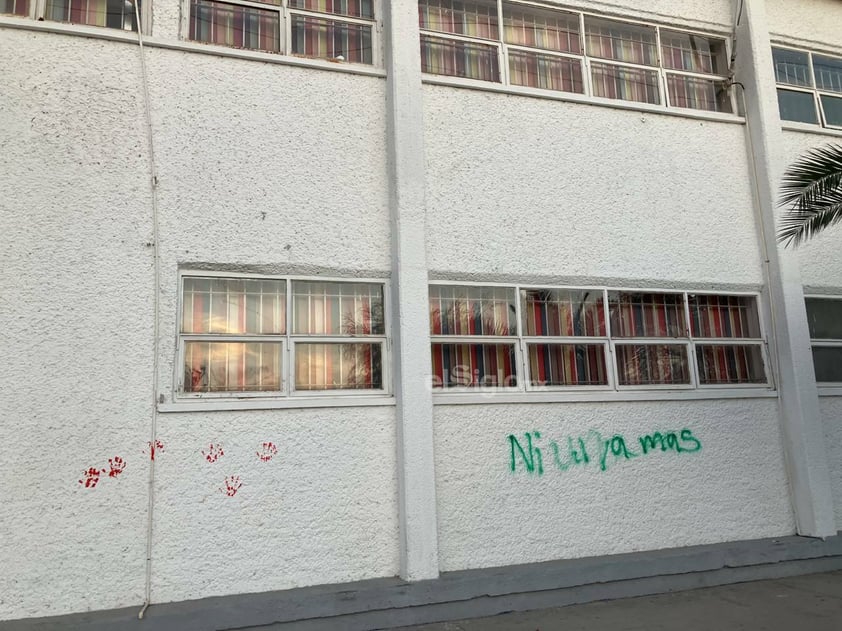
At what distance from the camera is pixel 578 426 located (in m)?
5.79

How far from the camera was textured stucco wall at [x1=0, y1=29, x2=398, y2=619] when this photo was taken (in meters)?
4.50

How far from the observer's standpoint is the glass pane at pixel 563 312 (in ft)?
19.8

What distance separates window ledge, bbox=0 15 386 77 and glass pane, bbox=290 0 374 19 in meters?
0.59

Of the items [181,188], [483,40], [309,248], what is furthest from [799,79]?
[181,188]

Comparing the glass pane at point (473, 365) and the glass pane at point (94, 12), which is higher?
the glass pane at point (94, 12)

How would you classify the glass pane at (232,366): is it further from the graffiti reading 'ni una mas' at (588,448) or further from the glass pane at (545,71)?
the glass pane at (545,71)

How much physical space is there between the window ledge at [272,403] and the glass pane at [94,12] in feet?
10.3

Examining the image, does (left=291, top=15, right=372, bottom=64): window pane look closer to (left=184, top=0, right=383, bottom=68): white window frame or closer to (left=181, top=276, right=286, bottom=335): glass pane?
(left=184, top=0, right=383, bottom=68): white window frame

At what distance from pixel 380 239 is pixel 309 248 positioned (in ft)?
2.04

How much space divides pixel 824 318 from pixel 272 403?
19.4 ft

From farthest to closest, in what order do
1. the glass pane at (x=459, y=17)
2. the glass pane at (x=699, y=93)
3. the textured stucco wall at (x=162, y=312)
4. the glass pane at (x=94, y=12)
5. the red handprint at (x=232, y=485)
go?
the glass pane at (x=699, y=93), the glass pane at (x=459, y=17), the glass pane at (x=94, y=12), the red handprint at (x=232, y=485), the textured stucco wall at (x=162, y=312)

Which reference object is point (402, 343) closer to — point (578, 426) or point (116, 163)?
point (578, 426)

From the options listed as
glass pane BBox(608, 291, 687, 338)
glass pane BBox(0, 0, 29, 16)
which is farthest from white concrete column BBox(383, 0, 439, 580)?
glass pane BBox(0, 0, 29, 16)

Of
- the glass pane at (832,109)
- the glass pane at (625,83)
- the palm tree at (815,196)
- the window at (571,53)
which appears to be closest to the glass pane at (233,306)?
the window at (571,53)
